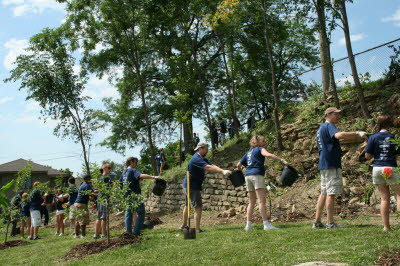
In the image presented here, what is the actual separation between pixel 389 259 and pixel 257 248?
1.97 m

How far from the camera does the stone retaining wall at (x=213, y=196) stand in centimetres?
1422

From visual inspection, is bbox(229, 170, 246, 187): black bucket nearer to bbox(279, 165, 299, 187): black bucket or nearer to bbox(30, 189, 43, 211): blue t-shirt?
bbox(279, 165, 299, 187): black bucket

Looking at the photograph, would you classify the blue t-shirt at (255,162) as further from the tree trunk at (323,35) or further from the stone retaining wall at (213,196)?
the tree trunk at (323,35)

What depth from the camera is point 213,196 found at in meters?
15.3

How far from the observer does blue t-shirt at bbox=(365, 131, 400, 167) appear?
6.06 m

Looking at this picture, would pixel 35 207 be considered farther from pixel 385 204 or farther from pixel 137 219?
pixel 385 204

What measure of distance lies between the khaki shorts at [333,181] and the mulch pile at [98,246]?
3.52m

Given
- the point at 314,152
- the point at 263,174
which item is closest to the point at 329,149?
the point at 263,174

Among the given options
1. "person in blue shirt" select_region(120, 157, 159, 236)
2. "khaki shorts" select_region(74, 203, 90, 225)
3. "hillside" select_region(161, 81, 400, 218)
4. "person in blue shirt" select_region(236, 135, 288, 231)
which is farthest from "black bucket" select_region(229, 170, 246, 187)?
"khaki shorts" select_region(74, 203, 90, 225)

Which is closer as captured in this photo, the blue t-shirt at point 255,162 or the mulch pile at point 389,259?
the mulch pile at point 389,259

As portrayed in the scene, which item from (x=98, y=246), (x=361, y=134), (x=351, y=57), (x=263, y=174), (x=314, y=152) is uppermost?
(x=351, y=57)

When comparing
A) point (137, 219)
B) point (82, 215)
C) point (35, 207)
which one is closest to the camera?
point (137, 219)

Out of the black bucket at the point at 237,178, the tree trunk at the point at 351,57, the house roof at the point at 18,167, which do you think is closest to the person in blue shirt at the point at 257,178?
the black bucket at the point at 237,178

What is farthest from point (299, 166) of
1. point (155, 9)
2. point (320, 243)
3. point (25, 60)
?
point (25, 60)
